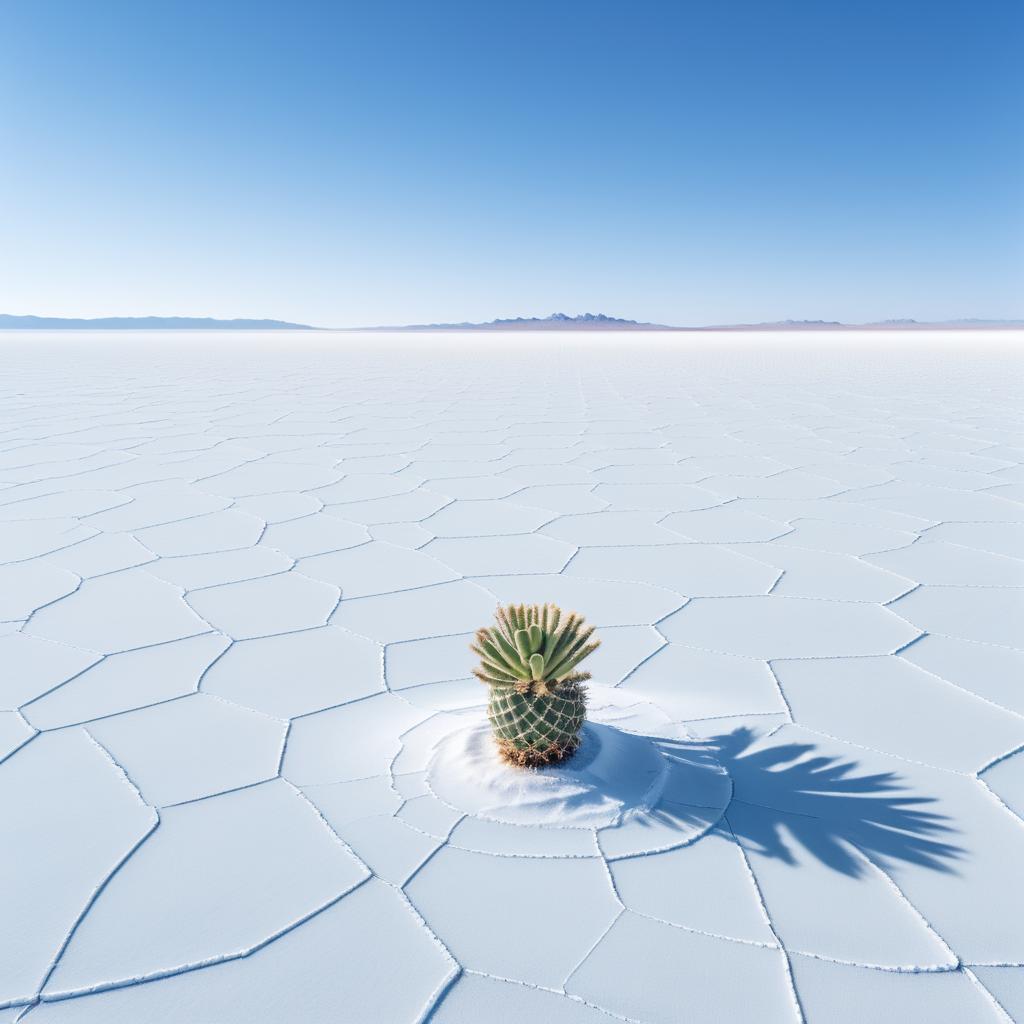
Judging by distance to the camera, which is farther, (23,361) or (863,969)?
Result: (23,361)

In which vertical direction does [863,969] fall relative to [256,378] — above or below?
above

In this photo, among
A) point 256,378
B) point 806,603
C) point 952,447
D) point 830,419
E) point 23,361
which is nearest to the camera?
point 806,603

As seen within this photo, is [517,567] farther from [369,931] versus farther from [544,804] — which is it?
[369,931]

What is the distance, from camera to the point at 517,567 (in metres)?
3.02

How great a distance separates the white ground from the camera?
120 cm

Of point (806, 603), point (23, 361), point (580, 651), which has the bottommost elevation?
point (23, 361)

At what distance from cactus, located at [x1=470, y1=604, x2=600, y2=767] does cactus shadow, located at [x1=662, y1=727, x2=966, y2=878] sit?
0.96 ft

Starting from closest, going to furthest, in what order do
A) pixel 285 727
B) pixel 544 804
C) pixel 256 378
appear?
pixel 544 804, pixel 285 727, pixel 256 378

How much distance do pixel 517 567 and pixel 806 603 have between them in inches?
38.1

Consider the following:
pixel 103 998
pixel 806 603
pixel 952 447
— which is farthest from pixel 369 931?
pixel 952 447

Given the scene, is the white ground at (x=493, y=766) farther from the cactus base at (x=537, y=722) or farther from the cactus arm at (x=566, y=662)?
the cactus arm at (x=566, y=662)

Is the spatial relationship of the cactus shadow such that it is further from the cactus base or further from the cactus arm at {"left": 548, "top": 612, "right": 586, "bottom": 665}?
the cactus arm at {"left": 548, "top": 612, "right": 586, "bottom": 665}

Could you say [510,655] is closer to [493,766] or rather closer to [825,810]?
[493,766]

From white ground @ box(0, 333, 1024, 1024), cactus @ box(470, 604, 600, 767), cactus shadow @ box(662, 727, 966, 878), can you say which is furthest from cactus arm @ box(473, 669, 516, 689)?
cactus shadow @ box(662, 727, 966, 878)
